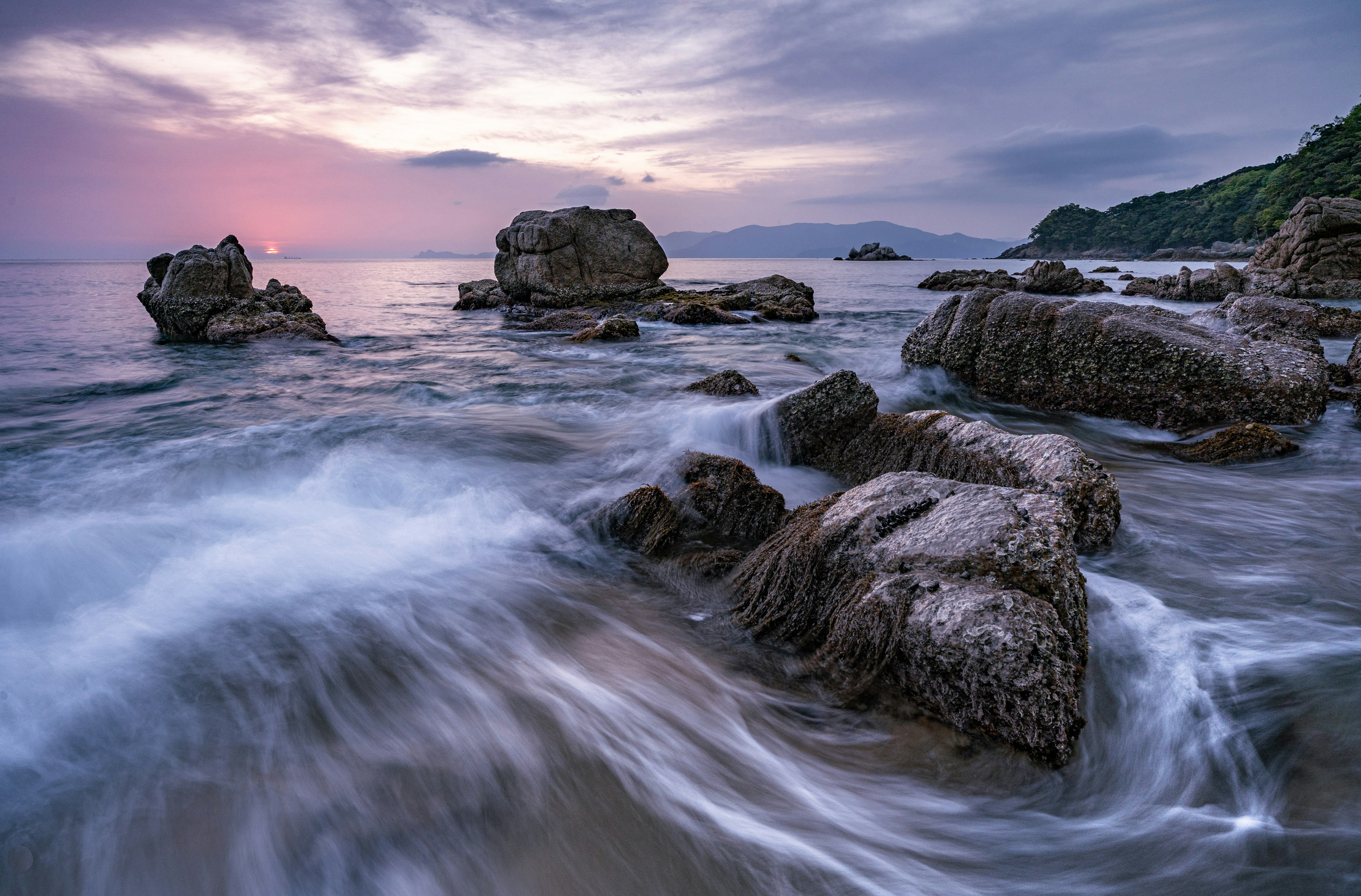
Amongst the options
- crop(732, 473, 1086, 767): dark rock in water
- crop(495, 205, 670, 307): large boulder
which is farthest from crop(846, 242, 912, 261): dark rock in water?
crop(732, 473, 1086, 767): dark rock in water

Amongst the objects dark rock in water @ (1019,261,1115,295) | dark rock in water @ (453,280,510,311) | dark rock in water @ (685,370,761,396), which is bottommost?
dark rock in water @ (685,370,761,396)

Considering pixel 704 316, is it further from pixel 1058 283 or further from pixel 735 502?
pixel 1058 283

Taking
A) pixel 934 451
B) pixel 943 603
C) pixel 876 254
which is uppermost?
pixel 876 254

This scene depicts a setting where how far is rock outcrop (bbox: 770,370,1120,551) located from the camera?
167 inches

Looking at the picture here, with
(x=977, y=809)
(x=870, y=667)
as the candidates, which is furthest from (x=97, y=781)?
(x=977, y=809)

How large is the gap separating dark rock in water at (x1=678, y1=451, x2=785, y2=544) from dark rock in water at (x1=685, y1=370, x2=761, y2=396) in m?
3.92

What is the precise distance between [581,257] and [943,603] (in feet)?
88.2

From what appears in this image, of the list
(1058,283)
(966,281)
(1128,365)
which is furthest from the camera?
(966,281)

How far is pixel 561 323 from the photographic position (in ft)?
68.5

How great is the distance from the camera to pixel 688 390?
967 cm

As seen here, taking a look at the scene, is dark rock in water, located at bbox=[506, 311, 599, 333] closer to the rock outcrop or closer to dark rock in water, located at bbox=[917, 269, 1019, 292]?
the rock outcrop

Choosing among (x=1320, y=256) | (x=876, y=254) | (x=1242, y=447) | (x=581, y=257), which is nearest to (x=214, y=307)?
(x=581, y=257)

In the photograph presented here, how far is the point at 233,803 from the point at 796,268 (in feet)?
304

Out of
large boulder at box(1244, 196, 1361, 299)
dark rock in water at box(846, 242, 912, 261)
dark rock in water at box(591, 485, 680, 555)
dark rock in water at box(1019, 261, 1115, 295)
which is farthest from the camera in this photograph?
dark rock in water at box(846, 242, 912, 261)
